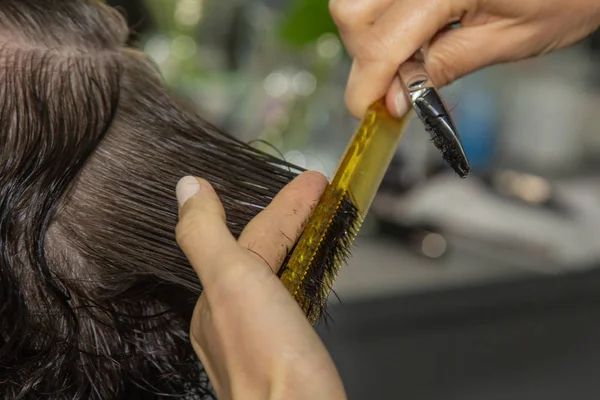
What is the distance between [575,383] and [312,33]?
0.77 meters

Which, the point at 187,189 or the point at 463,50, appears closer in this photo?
the point at 187,189

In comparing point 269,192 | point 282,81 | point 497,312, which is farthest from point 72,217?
point 282,81

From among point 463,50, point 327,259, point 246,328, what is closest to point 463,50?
point 463,50

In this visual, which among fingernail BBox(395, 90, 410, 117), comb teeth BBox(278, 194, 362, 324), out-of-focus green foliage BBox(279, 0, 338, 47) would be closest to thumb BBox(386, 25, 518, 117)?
fingernail BBox(395, 90, 410, 117)

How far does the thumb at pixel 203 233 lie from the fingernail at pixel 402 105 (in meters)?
0.19

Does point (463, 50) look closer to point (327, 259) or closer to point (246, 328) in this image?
point (327, 259)

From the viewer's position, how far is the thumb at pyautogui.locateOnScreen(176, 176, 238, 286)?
0.40 metres

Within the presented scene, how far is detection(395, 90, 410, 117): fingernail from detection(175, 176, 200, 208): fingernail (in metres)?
0.19

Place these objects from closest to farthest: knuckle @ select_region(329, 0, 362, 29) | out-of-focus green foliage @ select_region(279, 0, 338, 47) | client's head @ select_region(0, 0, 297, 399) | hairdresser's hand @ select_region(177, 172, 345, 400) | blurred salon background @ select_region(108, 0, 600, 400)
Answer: hairdresser's hand @ select_region(177, 172, 345, 400) → client's head @ select_region(0, 0, 297, 399) → knuckle @ select_region(329, 0, 362, 29) → blurred salon background @ select_region(108, 0, 600, 400) → out-of-focus green foliage @ select_region(279, 0, 338, 47)

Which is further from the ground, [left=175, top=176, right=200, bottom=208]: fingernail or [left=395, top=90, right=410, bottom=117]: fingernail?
[left=395, top=90, right=410, bottom=117]: fingernail

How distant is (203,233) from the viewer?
0.41 m

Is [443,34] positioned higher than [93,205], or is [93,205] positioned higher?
[443,34]

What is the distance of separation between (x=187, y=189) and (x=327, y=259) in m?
0.10

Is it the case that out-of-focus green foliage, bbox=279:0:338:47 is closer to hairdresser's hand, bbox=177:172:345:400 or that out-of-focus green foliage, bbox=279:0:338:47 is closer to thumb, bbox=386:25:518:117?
thumb, bbox=386:25:518:117
